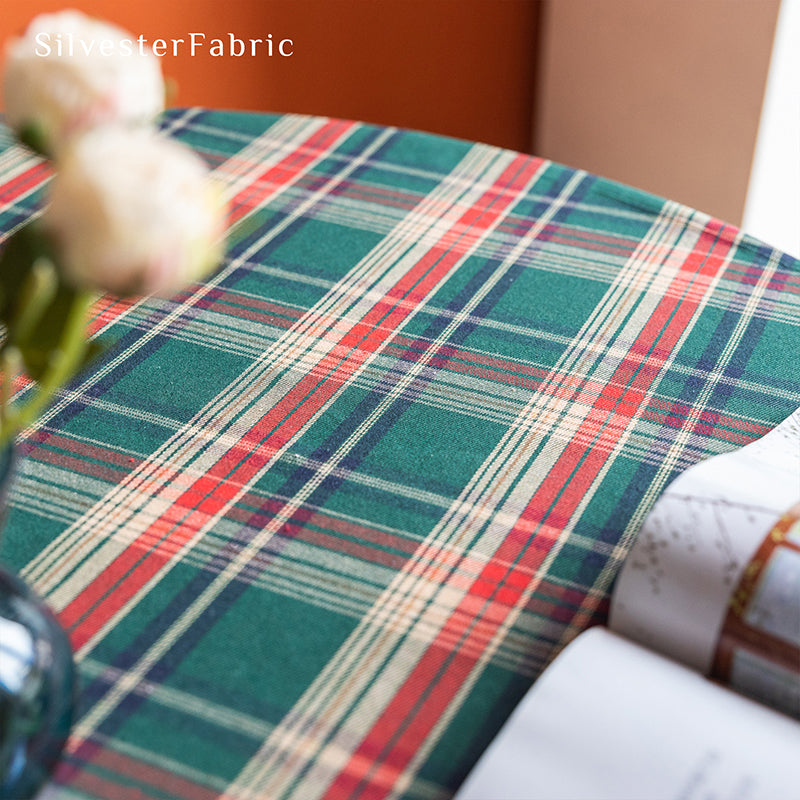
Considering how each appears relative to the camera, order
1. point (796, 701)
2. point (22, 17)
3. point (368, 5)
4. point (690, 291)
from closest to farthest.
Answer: point (796, 701), point (690, 291), point (22, 17), point (368, 5)

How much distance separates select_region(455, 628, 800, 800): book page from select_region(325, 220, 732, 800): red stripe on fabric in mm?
43

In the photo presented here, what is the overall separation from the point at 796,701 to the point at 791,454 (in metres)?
0.21

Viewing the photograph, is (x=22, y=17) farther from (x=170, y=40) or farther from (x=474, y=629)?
(x=474, y=629)

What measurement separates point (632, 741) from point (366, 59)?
184cm

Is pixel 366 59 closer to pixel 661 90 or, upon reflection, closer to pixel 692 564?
pixel 661 90

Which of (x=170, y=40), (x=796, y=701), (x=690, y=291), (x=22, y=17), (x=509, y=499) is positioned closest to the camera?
(x=796, y=701)

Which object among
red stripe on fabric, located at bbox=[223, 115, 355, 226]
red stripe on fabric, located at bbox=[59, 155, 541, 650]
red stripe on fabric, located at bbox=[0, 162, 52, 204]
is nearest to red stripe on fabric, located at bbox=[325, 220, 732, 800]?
red stripe on fabric, located at bbox=[59, 155, 541, 650]

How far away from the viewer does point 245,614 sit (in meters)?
0.62

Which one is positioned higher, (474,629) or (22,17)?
(22,17)

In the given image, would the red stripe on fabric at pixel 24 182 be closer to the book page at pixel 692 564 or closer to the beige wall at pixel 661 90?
the book page at pixel 692 564

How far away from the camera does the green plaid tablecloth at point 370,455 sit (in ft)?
1.86

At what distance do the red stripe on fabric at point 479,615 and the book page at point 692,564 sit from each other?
82 mm

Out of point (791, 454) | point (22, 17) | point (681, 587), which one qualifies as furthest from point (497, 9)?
point (681, 587)

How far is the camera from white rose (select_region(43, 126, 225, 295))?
37 centimetres
